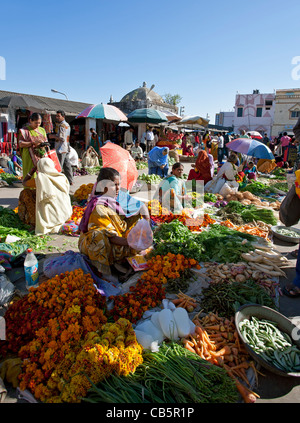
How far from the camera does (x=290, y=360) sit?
7.02 feet

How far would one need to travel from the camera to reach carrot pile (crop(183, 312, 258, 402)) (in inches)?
81.6

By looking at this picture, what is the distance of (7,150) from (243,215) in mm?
10973

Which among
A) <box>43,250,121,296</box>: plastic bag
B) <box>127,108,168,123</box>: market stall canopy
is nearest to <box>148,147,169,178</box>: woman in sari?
<box>127,108,168,123</box>: market stall canopy

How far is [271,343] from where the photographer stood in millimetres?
2246

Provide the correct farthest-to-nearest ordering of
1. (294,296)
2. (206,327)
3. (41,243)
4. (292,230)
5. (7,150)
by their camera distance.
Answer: (7,150) < (292,230) < (41,243) < (294,296) < (206,327)

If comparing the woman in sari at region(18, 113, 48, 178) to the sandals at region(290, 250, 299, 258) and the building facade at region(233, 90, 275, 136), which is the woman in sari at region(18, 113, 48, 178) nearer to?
the sandals at region(290, 250, 299, 258)

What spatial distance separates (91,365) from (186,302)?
128cm

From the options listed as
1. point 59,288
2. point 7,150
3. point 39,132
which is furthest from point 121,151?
point 7,150

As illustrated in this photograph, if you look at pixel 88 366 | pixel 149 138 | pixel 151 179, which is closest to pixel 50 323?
pixel 88 366

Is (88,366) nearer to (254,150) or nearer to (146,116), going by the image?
(254,150)

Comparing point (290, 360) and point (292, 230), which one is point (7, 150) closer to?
point (292, 230)

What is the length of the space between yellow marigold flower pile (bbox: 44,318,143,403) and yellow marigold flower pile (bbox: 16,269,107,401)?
2.2 inches

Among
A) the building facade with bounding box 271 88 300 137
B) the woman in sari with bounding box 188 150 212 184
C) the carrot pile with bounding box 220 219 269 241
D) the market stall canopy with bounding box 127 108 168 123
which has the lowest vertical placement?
the carrot pile with bounding box 220 219 269 241
